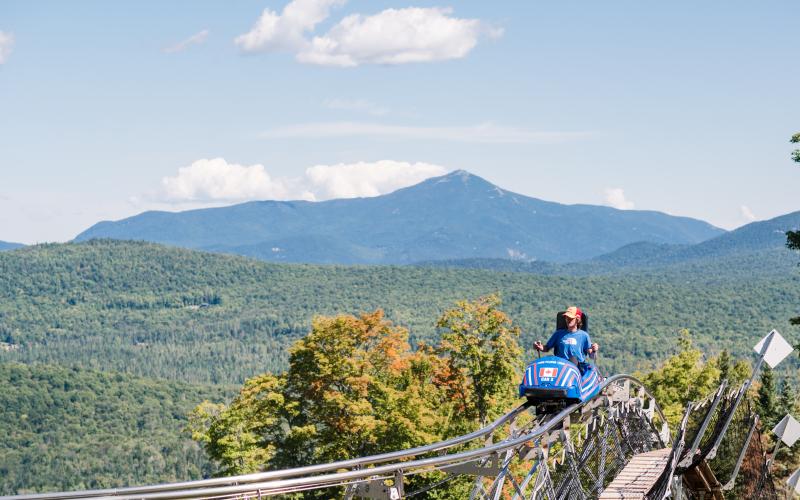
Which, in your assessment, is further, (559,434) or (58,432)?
(58,432)

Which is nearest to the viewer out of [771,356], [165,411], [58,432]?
[771,356]

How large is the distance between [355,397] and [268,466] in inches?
193

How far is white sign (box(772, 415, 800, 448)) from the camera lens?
1420 centimetres

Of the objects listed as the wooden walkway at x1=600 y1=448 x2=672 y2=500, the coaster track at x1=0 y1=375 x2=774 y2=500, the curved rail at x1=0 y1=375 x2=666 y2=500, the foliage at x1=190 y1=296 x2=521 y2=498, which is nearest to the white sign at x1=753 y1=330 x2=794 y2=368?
the coaster track at x1=0 y1=375 x2=774 y2=500

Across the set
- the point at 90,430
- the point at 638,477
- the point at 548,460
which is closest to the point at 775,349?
the point at 638,477

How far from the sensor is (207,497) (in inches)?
423

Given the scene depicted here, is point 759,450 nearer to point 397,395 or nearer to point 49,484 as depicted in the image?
point 397,395

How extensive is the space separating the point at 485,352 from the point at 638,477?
2947 centimetres

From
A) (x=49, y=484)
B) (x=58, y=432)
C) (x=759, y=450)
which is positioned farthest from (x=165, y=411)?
(x=759, y=450)

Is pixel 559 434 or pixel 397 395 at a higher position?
pixel 559 434

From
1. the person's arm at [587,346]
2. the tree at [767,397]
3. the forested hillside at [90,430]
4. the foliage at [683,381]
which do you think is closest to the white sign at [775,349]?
the person's arm at [587,346]

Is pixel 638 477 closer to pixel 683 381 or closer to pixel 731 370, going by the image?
pixel 683 381

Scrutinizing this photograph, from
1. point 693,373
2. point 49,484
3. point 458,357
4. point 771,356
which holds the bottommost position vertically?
point 49,484

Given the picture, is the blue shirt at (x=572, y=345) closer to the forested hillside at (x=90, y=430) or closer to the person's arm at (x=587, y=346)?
the person's arm at (x=587, y=346)
